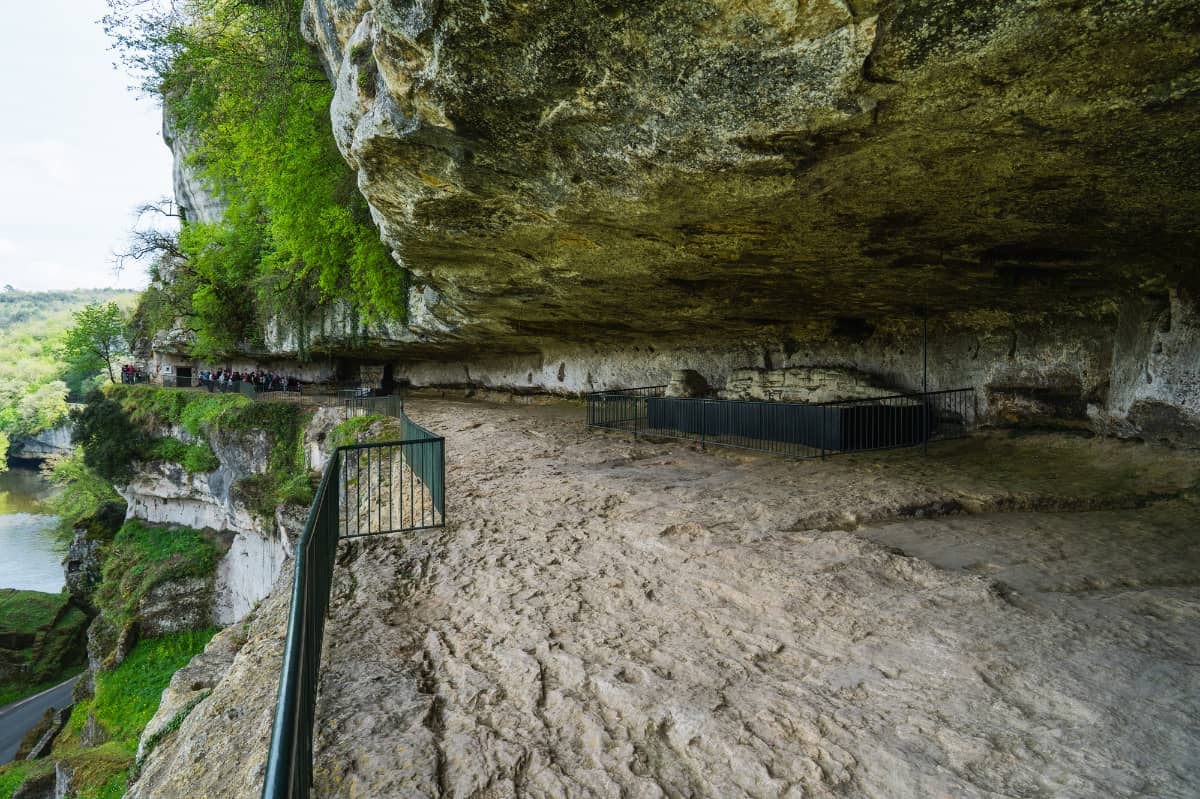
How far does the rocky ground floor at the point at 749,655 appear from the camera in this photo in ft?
7.45

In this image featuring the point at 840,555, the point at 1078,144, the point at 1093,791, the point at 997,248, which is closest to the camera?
the point at 1093,791

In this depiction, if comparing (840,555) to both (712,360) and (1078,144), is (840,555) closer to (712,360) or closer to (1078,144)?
(1078,144)

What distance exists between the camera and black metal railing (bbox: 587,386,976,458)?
8.81 meters

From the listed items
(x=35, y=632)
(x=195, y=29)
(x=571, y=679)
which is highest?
(x=195, y=29)

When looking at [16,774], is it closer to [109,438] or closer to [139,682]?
[139,682]

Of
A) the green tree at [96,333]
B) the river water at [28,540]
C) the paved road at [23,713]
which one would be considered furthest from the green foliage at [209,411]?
the river water at [28,540]

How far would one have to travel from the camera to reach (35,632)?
2059 centimetres

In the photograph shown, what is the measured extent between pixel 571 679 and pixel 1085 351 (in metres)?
9.21

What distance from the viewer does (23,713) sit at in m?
18.0

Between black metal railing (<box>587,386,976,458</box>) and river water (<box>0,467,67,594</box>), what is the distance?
3602 cm

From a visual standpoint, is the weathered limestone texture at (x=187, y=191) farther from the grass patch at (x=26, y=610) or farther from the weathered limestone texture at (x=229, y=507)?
the grass patch at (x=26, y=610)

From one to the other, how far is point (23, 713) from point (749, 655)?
84.0ft

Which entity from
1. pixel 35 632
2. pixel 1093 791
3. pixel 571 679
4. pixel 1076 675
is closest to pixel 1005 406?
pixel 1076 675

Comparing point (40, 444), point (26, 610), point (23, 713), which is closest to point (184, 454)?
point (26, 610)
